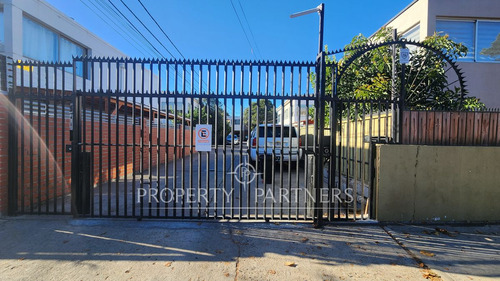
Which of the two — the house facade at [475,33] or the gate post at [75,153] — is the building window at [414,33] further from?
the gate post at [75,153]

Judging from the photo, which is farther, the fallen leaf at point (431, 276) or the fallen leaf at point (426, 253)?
the fallen leaf at point (426, 253)

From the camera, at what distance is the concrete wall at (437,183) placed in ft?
14.6

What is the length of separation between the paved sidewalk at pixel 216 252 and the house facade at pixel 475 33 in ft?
22.6

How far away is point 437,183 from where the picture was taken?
4508 millimetres

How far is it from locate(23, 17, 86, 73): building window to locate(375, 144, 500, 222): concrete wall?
11.2 m

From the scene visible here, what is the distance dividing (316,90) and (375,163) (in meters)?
1.61

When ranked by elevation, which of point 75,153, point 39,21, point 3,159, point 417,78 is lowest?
point 3,159

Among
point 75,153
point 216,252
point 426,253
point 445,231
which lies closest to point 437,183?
point 445,231

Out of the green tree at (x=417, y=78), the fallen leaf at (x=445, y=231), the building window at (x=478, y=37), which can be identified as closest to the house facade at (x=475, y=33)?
the building window at (x=478, y=37)

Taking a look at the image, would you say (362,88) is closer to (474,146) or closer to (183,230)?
(474,146)

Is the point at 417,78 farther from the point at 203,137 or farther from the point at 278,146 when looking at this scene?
the point at 203,137

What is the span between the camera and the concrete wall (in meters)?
4.46

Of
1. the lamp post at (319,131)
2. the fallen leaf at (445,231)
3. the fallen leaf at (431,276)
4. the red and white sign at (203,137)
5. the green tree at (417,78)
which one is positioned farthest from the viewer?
the green tree at (417,78)

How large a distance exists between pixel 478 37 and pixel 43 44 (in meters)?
15.4
